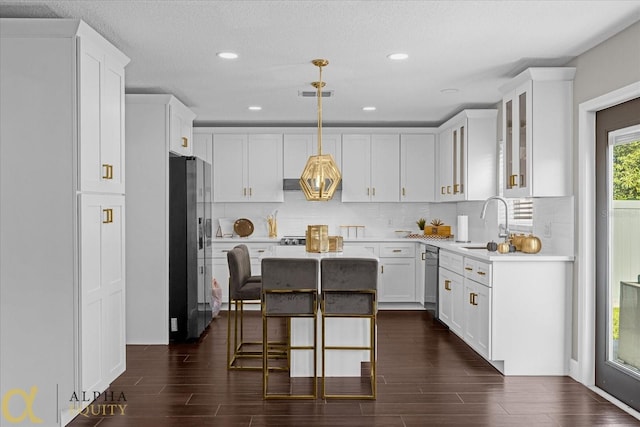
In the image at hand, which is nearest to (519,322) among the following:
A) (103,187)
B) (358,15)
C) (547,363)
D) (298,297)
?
(547,363)

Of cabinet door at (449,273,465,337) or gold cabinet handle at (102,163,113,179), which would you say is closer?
gold cabinet handle at (102,163,113,179)

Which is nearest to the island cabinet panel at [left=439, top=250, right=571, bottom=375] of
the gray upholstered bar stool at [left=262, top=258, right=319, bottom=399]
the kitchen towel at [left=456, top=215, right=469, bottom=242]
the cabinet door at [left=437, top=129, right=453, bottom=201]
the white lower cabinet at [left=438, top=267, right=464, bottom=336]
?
the white lower cabinet at [left=438, top=267, right=464, bottom=336]

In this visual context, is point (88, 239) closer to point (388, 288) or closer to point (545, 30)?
point (545, 30)

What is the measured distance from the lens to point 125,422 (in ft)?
11.7

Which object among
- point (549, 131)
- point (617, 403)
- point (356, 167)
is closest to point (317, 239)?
point (549, 131)

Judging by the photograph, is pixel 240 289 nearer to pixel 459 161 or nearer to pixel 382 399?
pixel 382 399

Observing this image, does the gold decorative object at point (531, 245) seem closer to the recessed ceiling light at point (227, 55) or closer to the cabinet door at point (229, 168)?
the recessed ceiling light at point (227, 55)

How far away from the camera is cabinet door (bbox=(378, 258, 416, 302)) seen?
7.51 metres

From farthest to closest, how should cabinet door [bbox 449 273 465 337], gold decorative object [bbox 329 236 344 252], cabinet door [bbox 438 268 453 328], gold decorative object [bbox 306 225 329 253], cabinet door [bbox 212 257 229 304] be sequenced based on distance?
cabinet door [bbox 212 257 229 304] < cabinet door [bbox 438 268 453 328] < cabinet door [bbox 449 273 465 337] < gold decorative object [bbox 329 236 344 252] < gold decorative object [bbox 306 225 329 253]

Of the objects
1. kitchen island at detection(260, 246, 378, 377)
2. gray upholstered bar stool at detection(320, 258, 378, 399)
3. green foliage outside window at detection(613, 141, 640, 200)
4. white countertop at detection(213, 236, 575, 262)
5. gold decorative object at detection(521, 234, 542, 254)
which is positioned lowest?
kitchen island at detection(260, 246, 378, 377)

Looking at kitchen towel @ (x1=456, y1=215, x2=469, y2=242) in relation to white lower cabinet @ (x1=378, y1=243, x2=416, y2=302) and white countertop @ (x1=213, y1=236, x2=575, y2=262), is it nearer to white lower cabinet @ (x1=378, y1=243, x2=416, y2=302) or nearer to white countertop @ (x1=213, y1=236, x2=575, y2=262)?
white countertop @ (x1=213, y1=236, x2=575, y2=262)

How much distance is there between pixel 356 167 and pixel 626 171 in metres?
4.16

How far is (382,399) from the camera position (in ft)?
13.2

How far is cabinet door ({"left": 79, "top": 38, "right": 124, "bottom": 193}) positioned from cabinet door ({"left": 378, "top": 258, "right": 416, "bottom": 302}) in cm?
414
